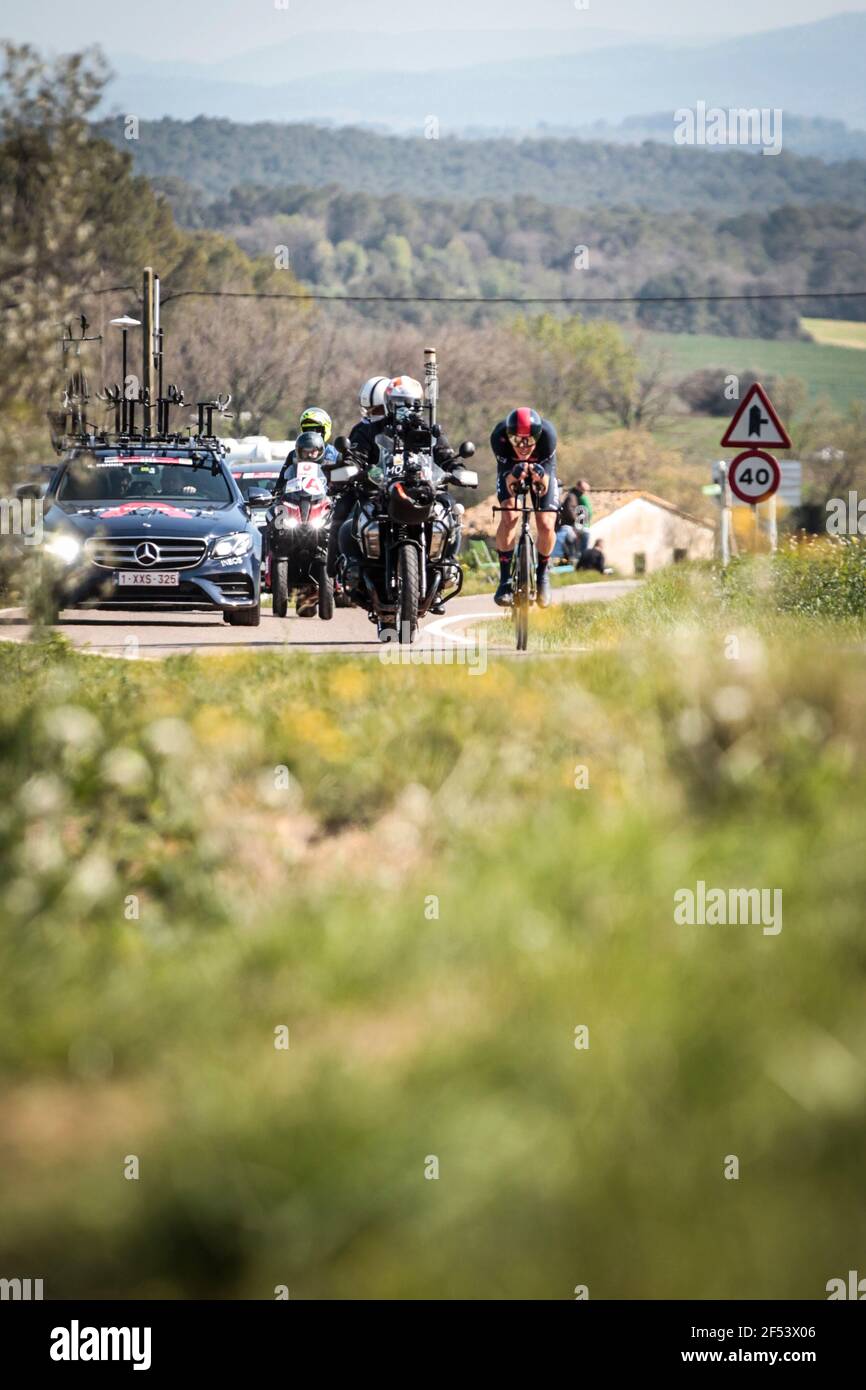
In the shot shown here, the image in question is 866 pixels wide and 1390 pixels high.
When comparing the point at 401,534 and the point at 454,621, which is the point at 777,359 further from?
the point at 401,534

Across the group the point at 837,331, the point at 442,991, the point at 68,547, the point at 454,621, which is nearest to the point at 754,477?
the point at 454,621

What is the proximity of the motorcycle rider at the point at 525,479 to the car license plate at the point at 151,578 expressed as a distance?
11.5ft

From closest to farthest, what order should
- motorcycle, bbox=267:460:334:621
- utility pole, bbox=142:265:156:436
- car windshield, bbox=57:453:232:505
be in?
car windshield, bbox=57:453:232:505
motorcycle, bbox=267:460:334:621
utility pole, bbox=142:265:156:436

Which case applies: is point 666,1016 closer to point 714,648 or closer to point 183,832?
point 183,832

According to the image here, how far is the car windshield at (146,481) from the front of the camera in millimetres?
19719

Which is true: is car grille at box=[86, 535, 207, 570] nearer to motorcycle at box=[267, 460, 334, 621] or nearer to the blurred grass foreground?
motorcycle at box=[267, 460, 334, 621]

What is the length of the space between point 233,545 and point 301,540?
5.66ft

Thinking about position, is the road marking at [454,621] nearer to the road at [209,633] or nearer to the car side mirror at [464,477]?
the road at [209,633]

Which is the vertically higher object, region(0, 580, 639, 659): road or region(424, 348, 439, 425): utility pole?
region(424, 348, 439, 425): utility pole

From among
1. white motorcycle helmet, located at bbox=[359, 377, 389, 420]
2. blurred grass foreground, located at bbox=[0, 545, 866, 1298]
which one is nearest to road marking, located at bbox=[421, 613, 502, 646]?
white motorcycle helmet, located at bbox=[359, 377, 389, 420]

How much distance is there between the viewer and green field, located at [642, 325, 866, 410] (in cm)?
14438

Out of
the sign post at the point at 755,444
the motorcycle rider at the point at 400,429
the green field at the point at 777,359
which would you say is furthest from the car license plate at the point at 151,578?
the green field at the point at 777,359

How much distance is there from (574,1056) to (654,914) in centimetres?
112

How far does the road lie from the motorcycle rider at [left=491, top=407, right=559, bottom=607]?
52.9 inches
